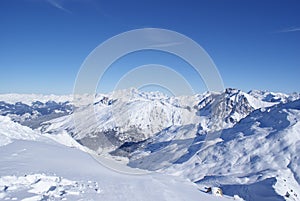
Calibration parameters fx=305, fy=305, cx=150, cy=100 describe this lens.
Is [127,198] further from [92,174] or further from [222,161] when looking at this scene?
[222,161]

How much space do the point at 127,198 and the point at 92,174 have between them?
235 inches

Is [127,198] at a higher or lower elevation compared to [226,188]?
higher

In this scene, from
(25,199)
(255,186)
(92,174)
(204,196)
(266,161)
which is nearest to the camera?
(25,199)

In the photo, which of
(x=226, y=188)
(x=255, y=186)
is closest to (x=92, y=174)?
(x=255, y=186)

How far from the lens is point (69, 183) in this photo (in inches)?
752

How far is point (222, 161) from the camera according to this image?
19862cm

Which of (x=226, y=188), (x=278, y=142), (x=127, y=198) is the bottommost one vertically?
(x=226, y=188)

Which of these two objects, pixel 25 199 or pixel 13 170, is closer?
pixel 25 199

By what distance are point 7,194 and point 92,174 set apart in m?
7.81

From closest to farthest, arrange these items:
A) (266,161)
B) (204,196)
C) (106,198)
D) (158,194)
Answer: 1. (106,198)
2. (158,194)
3. (204,196)
4. (266,161)

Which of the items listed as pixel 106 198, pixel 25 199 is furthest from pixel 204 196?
pixel 25 199

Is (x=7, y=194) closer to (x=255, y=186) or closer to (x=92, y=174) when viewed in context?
(x=92, y=174)

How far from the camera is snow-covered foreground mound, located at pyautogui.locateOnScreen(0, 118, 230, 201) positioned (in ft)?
54.4

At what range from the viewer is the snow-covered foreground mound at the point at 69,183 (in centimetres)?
1659
